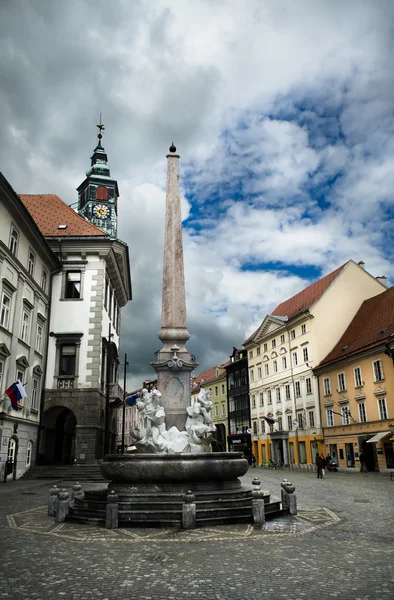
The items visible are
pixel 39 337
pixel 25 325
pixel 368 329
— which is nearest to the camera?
pixel 25 325

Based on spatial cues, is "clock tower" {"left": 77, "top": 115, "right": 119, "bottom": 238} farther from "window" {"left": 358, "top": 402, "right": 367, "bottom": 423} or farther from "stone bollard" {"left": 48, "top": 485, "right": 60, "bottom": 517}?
"stone bollard" {"left": 48, "top": 485, "right": 60, "bottom": 517}

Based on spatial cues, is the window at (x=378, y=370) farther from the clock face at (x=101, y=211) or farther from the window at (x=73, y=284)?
the clock face at (x=101, y=211)

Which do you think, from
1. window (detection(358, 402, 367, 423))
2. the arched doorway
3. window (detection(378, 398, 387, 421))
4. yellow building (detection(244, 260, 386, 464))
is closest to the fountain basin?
the arched doorway

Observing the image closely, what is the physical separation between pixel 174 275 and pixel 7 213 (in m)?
11.5

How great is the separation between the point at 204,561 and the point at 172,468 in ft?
12.4

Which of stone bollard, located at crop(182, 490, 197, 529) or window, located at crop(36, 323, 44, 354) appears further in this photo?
window, located at crop(36, 323, 44, 354)

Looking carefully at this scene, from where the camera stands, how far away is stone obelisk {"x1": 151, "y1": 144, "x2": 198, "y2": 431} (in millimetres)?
13219

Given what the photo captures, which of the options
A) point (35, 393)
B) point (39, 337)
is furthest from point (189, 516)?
→ point (39, 337)

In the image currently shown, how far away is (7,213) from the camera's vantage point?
22.6 meters

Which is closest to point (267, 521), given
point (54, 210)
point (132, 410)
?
point (54, 210)

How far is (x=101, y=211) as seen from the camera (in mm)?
56031

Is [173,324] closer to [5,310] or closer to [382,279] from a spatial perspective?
[5,310]

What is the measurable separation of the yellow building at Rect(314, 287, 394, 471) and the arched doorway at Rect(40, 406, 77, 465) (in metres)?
18.1

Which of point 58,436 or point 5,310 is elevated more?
point 5,310
